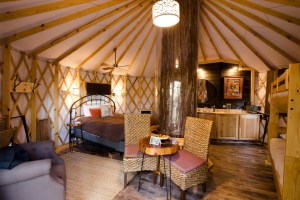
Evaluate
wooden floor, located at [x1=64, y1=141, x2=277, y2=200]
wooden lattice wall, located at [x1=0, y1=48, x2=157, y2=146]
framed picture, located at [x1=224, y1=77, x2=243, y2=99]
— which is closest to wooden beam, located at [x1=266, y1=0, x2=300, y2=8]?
wooden lattice wall, located at [x1=0, y1=48, x2=157, y2=146]

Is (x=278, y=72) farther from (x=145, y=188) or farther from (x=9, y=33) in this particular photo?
(x=9, y=33)

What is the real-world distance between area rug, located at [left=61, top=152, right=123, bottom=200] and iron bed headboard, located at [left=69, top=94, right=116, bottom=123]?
1.54 m

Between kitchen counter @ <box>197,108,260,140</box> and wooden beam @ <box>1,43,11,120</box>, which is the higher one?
wooden beam @ <box>1,43,11,120</box>

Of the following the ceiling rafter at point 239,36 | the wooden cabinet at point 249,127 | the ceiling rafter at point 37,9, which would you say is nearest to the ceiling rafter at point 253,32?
the ceiling rafter at point 239,36

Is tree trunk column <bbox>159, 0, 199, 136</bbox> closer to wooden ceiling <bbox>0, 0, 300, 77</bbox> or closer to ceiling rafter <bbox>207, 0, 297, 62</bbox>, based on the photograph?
wooden ceiling <bbox>0, 0, 300, 77</bbox>

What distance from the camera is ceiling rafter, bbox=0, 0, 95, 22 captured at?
7.10 feet

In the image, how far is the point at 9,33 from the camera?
2697 millimetres

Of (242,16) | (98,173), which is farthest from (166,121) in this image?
(242,16)

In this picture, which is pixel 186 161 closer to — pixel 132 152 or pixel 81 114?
pixel 132 152

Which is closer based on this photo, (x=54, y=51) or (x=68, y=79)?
(x=54, y=51)

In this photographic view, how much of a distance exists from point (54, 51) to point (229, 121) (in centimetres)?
468

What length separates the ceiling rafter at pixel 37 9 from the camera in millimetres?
2164

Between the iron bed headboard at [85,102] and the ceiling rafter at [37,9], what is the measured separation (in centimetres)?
285

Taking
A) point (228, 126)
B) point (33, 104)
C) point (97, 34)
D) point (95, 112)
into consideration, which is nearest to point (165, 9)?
point (97, 34)
